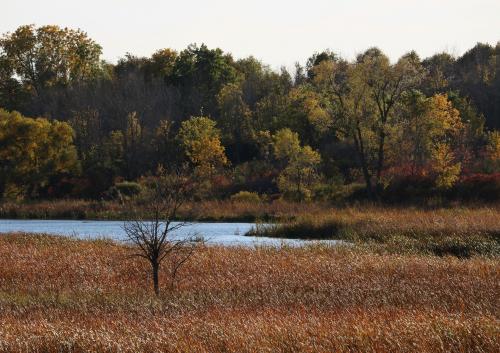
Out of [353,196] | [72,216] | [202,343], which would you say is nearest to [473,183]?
[353,196]

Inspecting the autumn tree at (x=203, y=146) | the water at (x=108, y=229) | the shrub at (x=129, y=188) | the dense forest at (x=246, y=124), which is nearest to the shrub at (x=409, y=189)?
the dense forest at (x=246, y=124)

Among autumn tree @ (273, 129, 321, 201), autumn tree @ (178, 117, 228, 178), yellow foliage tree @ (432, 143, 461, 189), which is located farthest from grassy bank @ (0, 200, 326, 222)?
autumn tree @ (178, 117, 228, 178)

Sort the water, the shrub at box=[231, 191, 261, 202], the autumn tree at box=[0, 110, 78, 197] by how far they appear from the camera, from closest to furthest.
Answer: the water, the shrub at box=[231, 191, 261, 202], the autumn tree at box=[0, 110, 78, 197]

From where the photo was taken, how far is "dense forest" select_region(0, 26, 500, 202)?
203 feet

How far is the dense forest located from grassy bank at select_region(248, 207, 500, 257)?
26.6 ft

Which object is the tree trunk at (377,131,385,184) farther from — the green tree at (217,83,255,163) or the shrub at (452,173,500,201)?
the green tree at (217,83,255,163)

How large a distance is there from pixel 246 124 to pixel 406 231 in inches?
1968

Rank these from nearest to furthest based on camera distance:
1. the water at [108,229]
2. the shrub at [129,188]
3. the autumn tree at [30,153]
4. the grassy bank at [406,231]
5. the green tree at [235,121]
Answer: the grassy bank at [406,231] → the water at [108,229] → the shrub at [129,188] → the autumn tree at [30,153] → the green tree at [235,121]

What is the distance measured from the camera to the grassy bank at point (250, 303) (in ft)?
40.4

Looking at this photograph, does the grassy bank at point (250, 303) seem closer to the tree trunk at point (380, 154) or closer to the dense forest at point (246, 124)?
the dense forest at point (246, 124)

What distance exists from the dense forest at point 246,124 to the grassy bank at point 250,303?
18324 mm

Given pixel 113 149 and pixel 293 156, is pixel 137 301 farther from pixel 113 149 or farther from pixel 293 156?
pixel 113 149

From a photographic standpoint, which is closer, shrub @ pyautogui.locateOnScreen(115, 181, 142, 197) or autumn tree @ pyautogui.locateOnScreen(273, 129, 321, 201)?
autumn tree @ pyautogui.locateOnScreen(273, 129, 321, 201)

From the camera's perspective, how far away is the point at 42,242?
34.9 meters
